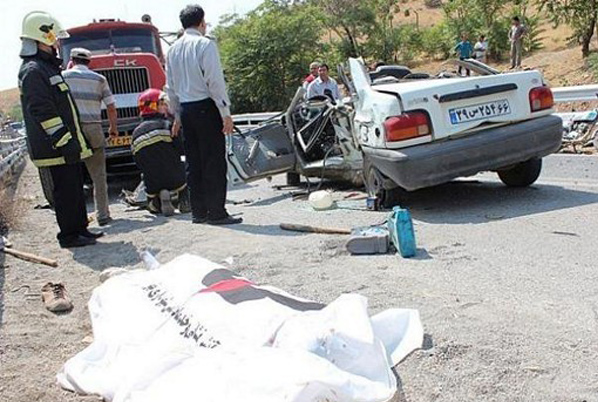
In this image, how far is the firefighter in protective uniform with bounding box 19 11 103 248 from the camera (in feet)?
19.0

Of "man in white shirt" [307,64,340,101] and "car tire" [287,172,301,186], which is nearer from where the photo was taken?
"car tire" [287,172,301,186]

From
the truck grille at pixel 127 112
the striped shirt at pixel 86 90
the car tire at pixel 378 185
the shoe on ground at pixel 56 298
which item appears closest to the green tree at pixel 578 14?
the truck grille at pixel 127 112

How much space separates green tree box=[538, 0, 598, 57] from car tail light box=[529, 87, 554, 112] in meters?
16.9

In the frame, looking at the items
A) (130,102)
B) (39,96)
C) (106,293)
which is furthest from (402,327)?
(130,102)

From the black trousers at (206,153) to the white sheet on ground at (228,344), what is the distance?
9.85 feet

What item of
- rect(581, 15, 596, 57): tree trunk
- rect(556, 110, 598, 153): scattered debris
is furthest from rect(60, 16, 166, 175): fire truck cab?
rect(581, 15, 596, 57): tree trunk

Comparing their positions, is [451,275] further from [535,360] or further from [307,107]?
[307,107]

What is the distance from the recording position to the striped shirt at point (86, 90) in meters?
7.59

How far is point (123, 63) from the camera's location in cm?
1041

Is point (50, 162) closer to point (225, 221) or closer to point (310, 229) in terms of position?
point (225, 221)

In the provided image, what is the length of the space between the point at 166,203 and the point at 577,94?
335 inches

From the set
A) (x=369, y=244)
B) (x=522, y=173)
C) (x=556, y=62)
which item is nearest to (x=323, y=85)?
(x=522, y=173)

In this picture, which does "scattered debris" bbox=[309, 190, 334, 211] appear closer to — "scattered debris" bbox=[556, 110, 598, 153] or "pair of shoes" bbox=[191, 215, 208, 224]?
"pair of shoes" bbox=[191, 215, 208, 224]

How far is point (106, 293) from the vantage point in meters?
3.52
